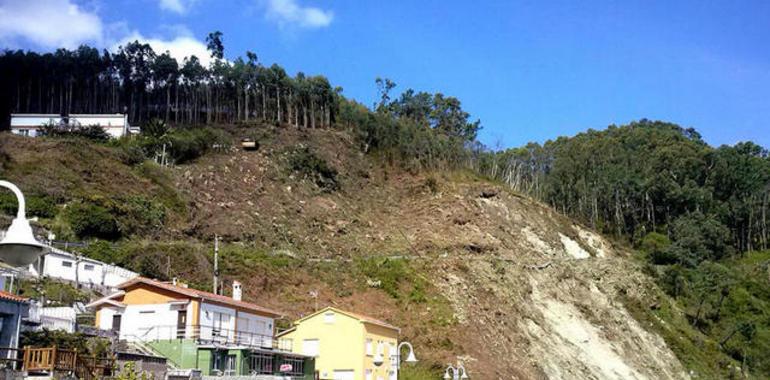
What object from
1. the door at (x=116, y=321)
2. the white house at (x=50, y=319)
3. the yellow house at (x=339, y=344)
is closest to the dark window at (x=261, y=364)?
the yellow house at (x=339, y=344)

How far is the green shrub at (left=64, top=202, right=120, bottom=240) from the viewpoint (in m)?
62.2

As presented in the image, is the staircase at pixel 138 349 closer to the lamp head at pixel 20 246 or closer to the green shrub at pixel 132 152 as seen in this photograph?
the lamp head at pixel 20 246

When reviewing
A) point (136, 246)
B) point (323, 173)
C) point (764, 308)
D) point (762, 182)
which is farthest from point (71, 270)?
point (762, 182)

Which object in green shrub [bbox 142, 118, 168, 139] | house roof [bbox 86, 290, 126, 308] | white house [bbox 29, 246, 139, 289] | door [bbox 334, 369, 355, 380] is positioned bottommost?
door [bbox 334, 369, 355, 380]

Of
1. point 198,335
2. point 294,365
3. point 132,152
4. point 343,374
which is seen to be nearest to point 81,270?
point 294,365

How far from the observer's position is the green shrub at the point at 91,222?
62156 mm

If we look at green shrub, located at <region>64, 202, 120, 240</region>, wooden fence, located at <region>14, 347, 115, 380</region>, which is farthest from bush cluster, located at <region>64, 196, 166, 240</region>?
wooden fence, located at <region>14, 347, 115, 380</region>

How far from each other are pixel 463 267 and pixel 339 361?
30095 millimetres

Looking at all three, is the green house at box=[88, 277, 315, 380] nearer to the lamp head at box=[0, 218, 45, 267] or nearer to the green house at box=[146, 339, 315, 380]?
the green house at box=[146, 339, 315, 380]

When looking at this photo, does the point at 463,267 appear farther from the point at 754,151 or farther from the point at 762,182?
the point at 754,151

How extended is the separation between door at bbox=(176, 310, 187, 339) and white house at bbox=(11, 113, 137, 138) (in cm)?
5128

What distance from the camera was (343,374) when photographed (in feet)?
152

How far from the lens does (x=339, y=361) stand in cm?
4666

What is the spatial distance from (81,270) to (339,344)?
1680 cm
